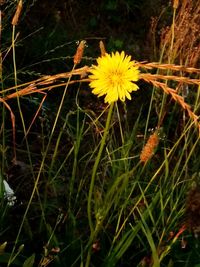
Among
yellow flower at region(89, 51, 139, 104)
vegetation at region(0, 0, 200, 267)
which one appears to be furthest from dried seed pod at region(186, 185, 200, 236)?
yellow flower at region(89, 51, 139, 104)

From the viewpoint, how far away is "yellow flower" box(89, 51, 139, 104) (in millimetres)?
1503

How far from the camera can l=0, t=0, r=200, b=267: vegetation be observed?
5.68ft

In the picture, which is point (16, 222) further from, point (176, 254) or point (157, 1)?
point (157, 1)

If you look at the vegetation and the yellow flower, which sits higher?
the yellow flower

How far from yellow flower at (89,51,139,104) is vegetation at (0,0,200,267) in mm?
16

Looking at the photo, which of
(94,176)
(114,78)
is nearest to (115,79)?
(114,78)

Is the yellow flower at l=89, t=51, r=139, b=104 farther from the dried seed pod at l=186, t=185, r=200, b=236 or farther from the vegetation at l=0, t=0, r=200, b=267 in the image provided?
the dried seed pod at l=186, t=185, r=200, b=236

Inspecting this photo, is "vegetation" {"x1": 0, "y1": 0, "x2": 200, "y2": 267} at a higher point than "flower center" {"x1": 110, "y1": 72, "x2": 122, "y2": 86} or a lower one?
lower

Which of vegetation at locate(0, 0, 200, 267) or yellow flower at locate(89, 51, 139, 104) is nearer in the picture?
yellow flower at locate(89, 51, 139, 104)

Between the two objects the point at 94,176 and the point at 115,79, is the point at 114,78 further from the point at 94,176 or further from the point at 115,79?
the point at 94,176

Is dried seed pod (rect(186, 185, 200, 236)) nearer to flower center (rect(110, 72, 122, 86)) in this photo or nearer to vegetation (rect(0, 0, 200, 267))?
vegetation (rect(0, 0, 200, 267))

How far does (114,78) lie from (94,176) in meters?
0.32

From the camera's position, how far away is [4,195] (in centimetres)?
218

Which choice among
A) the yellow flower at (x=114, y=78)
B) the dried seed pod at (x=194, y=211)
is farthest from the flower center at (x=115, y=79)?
the dried seed pod at (x=194, y=211)
